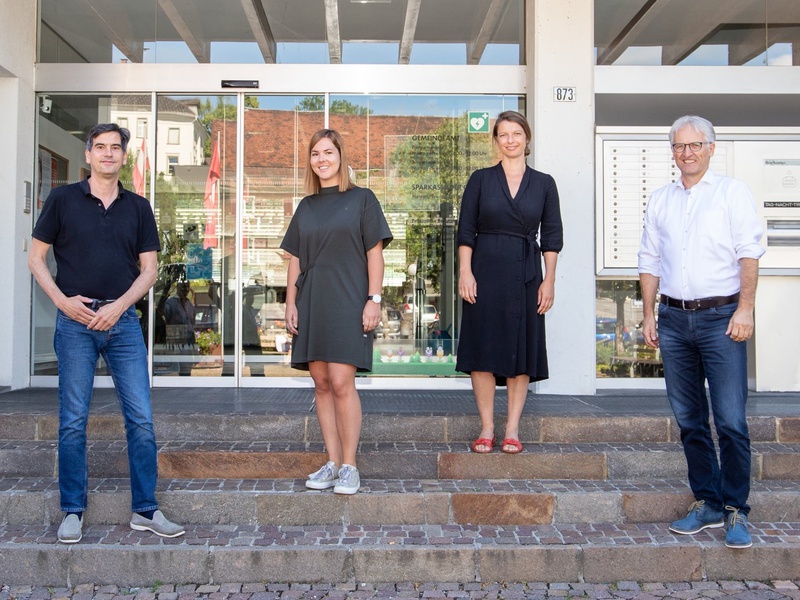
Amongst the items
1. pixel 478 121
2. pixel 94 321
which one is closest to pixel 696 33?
pixel 478 121

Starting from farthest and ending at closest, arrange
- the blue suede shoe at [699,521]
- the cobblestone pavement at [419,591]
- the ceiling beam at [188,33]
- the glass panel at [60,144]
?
the ceiling beam at [188,33] → the glass panel at [60,144] → the blue suede shoe at [699,521] → the cobblestone pavement at [419,591]

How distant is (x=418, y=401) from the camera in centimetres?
607

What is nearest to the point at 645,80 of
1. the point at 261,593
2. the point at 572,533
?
the point at 572,533

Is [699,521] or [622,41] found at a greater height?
[622,41]

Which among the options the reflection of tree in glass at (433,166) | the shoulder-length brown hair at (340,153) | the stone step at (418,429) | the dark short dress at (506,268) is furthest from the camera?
the reflection of tree in glass at (433,166)

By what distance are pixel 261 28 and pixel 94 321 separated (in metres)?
4.42

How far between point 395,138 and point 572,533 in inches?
177

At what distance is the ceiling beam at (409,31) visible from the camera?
23.6 feet

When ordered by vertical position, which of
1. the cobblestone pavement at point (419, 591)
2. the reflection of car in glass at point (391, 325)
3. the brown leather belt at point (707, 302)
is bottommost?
the cobblestone pavement at point (419, 591)

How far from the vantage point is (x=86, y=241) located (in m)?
3.83

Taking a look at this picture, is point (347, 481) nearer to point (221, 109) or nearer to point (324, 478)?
point (324, 478)

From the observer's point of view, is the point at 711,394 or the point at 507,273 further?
the point at 507,273

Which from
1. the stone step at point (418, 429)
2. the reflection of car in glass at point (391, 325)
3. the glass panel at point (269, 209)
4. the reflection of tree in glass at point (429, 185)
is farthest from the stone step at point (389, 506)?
the reflection of tree in glass at point (429, 185)

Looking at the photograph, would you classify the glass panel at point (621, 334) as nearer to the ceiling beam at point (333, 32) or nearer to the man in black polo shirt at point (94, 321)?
the ceiling beam at point (333, 32)
